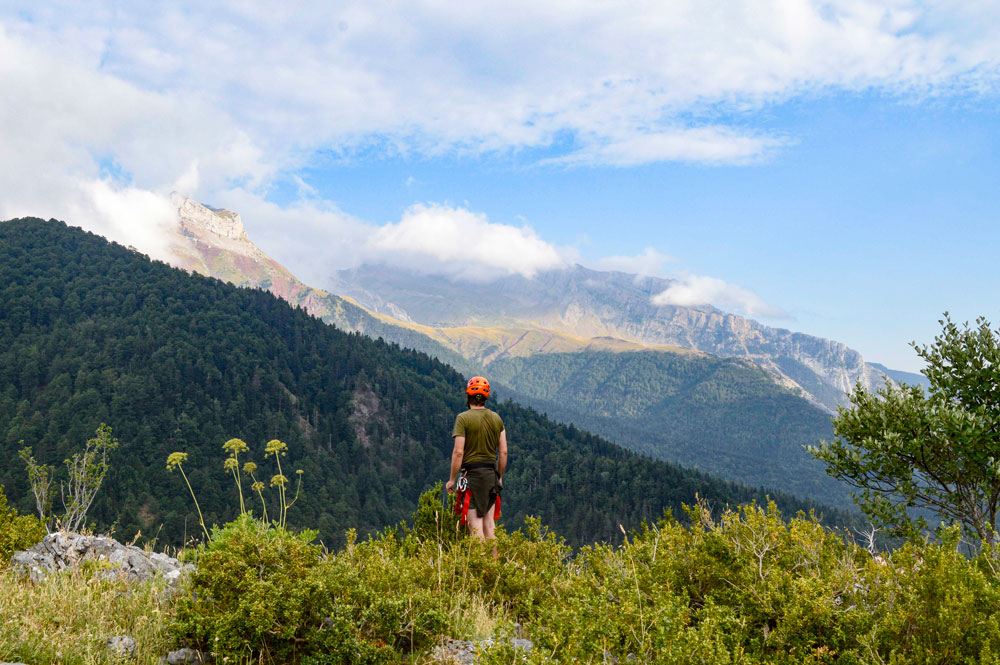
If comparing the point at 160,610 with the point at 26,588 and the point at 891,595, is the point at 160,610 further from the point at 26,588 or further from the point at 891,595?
the point at 891,595

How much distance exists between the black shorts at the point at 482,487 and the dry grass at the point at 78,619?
4.28m

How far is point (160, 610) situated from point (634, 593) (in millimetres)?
4323

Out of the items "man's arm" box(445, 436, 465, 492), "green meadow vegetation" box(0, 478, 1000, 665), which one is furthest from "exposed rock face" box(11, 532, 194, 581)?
"man's arm" box(445, 436, 465, 492)

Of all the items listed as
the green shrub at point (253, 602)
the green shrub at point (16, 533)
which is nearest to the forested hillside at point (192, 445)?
the green shrub at point (16, 533)

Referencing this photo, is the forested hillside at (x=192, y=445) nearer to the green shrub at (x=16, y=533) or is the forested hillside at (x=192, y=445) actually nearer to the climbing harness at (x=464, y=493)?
the green shrub at (x=16, y=533)

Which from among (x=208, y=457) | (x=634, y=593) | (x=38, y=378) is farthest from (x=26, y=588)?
(x=38, y=378)

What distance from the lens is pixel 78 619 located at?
5.00 meters

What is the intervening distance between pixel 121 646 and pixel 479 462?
5.11m

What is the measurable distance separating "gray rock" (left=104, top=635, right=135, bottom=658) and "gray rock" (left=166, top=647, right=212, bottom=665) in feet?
0.99

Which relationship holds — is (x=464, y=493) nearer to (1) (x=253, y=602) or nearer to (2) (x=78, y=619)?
(1) (x=253, y=602)

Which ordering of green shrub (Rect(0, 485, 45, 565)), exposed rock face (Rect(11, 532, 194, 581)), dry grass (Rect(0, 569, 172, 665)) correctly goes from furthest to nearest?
1. green shrub (Rect(0, 485, 45, 565))
2. exposed rock face (Rect(11, 532, 194, 581))
3. dry grass (Rect(0, 569, 172, 665))

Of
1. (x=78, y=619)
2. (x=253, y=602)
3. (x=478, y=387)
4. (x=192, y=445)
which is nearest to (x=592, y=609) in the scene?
(x=253, y=602)

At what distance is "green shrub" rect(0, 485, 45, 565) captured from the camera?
6.76m

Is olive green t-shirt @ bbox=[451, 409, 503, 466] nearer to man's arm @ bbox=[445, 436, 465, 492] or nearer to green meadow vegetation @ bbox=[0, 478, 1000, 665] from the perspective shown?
man's arm @ bbox=[445, 436, 465, 492]
